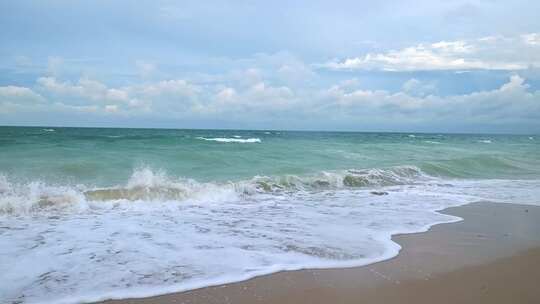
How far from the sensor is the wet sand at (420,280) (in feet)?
12.9

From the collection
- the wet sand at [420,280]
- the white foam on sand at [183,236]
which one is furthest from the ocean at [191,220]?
the wet sand at [420,280]

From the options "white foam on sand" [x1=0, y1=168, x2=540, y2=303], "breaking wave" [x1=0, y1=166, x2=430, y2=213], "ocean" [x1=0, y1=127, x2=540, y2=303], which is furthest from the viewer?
"breaking wave" [x1=0, y1=166, x2=430, y2=213]

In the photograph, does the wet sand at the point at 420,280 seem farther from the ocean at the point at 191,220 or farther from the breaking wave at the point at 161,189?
the breaking wave at the point at 161,189

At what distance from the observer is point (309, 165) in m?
17.2

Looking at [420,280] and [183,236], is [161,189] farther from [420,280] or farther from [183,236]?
[420,280]

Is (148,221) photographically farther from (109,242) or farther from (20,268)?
(20,268)

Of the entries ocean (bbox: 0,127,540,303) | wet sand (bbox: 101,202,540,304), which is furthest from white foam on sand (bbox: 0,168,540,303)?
wet sand (bbox: 101,202,540,304)

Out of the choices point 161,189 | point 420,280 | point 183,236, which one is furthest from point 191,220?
point 420,280

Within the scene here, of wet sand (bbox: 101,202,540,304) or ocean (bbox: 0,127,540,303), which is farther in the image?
ocean (bbox: 0,127,540,303)

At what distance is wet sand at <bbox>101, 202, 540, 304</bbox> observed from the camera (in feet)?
12.9

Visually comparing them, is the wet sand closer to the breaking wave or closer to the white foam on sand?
the white foam on sand

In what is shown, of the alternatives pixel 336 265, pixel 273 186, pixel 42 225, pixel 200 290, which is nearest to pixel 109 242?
pixel 42 225

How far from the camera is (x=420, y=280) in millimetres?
4426

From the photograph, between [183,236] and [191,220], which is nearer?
[183,236]
